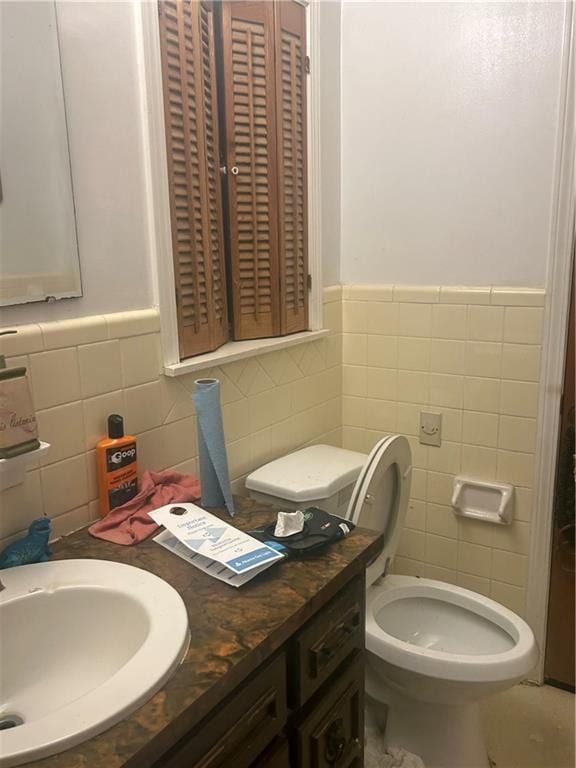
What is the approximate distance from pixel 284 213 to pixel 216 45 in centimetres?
46

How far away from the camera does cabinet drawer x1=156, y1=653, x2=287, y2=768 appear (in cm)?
83

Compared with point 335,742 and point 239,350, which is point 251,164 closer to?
point 239,350

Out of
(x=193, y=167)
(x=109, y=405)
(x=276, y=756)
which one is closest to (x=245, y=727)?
(x=276, y=756)

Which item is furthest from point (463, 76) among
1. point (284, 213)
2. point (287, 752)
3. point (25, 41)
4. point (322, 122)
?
point (287, 752)

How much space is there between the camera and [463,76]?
1797 millimetres

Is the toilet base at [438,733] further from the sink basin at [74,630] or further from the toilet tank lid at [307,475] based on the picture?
the sink basin at [74,630]

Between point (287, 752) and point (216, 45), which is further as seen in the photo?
point (216, 45)

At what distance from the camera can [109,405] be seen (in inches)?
51.7

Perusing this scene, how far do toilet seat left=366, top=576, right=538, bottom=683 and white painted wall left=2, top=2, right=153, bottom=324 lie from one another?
3.40 ft

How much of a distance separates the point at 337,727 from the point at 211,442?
0.59 m

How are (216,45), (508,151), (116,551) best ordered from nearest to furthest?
(116,551), (216,45), (508,151)

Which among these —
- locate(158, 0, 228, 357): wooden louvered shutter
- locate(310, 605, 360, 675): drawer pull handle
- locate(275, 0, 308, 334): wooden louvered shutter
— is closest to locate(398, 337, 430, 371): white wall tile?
locate(275, 0, 308, 334): wooden louvered shutter

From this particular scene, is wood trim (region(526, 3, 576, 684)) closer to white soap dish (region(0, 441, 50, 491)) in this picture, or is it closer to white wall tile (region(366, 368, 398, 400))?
white wall tile (region(366, 368, 398, 400))

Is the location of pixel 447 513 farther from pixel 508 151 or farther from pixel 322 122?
pixel 322 122
